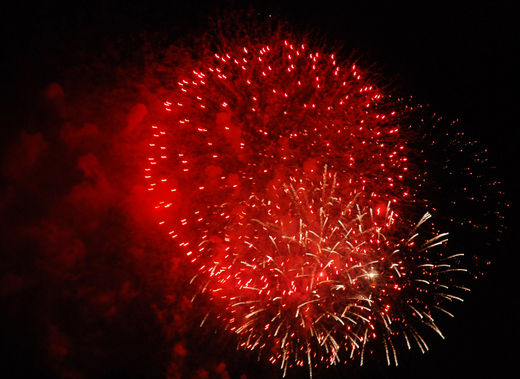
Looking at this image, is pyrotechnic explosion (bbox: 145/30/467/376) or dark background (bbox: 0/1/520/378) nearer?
pyrotechnic explosion (bbox: 145/30/467/376)

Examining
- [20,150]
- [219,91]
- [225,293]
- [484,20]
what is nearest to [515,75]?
[484,20]

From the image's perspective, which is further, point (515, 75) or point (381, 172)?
point (515, 75)

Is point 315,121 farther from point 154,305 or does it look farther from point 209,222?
point 154,305

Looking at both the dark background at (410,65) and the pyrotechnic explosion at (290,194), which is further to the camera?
the dark background at (410,65)

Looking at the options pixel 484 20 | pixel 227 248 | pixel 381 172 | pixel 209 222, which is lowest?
pixel 227 248
